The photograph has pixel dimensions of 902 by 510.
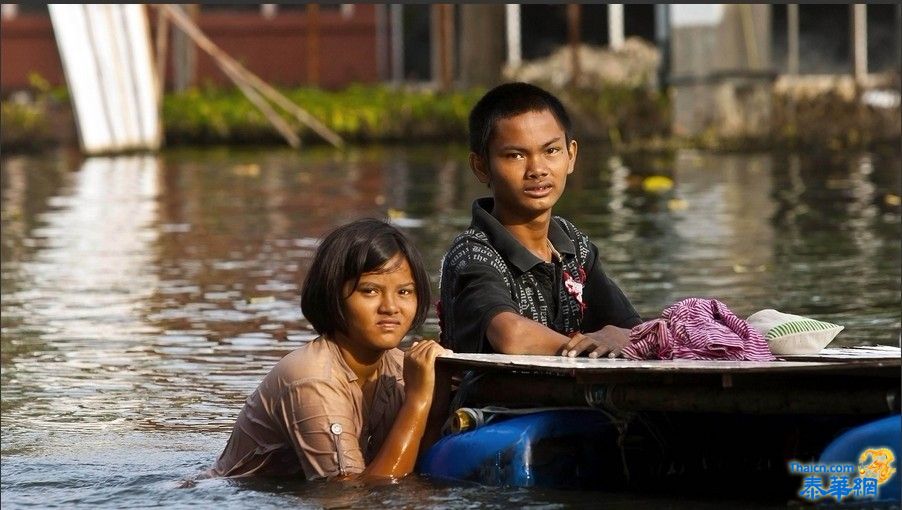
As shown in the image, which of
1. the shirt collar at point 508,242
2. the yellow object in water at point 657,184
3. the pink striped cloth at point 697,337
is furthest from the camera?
the yellow object in water at point 657,184

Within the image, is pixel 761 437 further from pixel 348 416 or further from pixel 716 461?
pixel 348 416

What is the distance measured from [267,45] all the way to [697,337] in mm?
24330

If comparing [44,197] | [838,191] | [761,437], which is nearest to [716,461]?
[761,437]

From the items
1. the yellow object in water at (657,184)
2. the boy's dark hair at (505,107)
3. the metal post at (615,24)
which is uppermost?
the metal post at (615,24)

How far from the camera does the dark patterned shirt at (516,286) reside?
4.89 m

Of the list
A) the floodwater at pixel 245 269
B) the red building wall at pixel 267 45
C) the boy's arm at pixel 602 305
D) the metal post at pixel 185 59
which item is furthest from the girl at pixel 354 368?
the red building wall at pixel 267 45

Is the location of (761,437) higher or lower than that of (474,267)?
lower

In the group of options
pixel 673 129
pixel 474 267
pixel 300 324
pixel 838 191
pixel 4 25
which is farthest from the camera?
pixel 4 25

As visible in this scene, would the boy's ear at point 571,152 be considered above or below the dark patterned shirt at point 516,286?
above

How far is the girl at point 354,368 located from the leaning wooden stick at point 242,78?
1324 cm

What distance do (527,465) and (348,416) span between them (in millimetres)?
477

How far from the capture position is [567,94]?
20.5 meters

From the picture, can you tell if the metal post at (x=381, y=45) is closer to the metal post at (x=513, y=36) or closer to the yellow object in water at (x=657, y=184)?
the metal post at (x=513, y=36)

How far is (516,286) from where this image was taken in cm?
502
